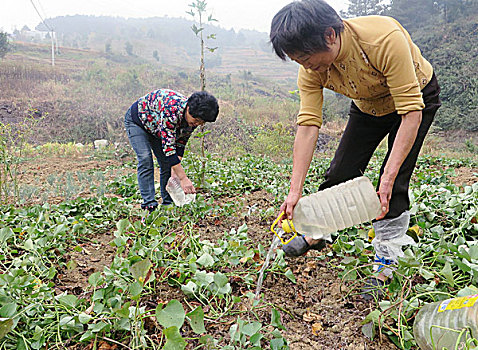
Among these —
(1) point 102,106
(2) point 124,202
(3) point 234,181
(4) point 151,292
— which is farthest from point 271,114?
(4) point 151,292

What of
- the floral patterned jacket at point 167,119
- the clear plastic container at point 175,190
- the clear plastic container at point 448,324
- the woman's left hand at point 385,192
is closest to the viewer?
the clear plastic container at point 448,324

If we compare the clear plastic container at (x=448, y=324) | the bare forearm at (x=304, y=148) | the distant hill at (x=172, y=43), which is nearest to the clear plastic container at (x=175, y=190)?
the bare forearm at (x=304, y=148)

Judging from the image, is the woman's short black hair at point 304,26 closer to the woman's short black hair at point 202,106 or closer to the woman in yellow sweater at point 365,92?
the woman in yellow sweater at point 365,92

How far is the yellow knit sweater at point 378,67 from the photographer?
136 cm

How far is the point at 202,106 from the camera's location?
260 centimetres

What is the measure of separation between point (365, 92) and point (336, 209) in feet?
2.05

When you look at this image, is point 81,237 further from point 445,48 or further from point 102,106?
point 445,48

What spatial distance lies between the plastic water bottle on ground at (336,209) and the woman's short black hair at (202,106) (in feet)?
3.64

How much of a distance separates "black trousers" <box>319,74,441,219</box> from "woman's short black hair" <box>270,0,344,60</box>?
59 cm

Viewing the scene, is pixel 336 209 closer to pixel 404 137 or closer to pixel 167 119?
pixel 404 137

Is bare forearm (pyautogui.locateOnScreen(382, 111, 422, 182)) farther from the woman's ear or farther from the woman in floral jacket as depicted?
the woman in floral jacket

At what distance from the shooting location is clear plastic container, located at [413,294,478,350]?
116 centimetres

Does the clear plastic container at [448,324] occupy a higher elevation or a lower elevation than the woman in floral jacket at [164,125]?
lower

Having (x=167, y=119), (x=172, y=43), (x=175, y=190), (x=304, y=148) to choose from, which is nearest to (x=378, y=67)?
(x=304, y=148)
